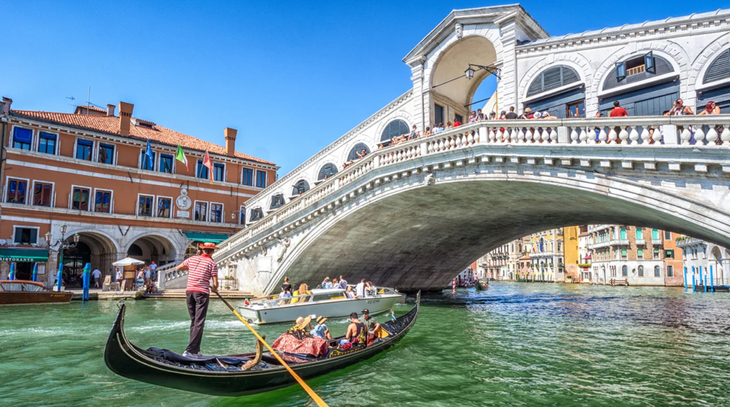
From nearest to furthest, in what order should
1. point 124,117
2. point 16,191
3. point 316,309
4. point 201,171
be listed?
1. point 316,309
2. point 16,191
3. point 124,117
4. point 201,171

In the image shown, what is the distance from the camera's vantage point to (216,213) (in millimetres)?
28078

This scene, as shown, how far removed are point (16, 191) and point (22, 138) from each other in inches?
96.4

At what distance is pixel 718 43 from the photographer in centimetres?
1108

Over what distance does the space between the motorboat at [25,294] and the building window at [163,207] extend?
8.86 meters

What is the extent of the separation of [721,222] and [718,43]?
16.5ft

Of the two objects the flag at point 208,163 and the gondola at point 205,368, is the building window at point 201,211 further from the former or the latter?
the gondola at point 205,368

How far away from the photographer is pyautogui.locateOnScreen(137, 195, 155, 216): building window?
25156 millimetres

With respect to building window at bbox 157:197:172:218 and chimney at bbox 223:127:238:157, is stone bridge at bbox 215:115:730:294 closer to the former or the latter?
building window at bbox 157:197:172:218

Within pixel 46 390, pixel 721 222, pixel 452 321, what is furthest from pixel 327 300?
pixel 721 222

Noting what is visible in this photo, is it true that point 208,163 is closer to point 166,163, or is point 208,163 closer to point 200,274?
point 166,163

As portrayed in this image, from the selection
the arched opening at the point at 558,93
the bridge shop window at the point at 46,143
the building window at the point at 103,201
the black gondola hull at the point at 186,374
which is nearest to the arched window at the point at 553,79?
the arched opening at the point at 558,93

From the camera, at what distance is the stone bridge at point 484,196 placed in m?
9.19

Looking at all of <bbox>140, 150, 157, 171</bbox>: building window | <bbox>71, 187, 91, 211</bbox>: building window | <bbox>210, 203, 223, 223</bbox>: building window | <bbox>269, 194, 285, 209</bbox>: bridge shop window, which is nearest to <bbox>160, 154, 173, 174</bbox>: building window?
<bbox>140, 150, 157, 171</bbox>: building window

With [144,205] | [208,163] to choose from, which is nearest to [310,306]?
[208,163]
